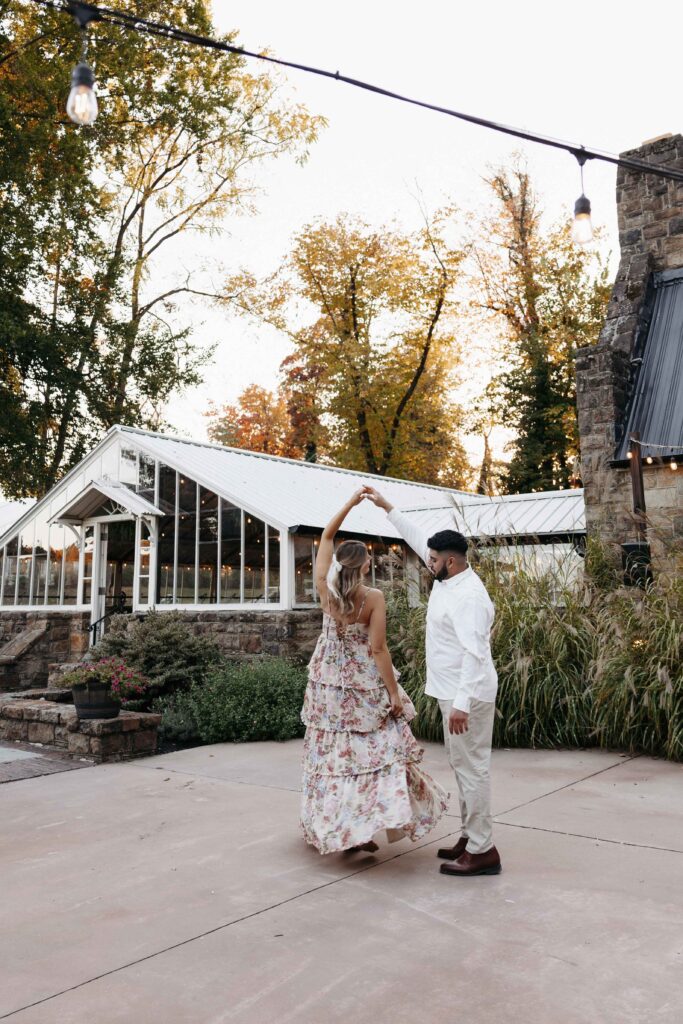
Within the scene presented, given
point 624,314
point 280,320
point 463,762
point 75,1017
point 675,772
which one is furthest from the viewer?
point 280,320

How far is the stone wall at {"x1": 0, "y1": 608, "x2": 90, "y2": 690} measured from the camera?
14.6 meters

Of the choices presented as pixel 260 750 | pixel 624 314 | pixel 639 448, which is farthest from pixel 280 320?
pixel 260 750

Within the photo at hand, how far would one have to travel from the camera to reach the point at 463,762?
4.24 metres

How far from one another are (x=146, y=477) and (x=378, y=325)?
15147 mm

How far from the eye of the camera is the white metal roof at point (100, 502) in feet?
45.7

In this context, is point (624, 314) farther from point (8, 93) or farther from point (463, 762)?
point (8, 93)

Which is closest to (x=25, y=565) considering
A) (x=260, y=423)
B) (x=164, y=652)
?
(x=164, y=652)

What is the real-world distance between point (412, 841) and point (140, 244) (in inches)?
948

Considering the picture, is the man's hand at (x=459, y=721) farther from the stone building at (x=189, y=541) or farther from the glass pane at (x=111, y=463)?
the glass pane at (x=111, y=463)

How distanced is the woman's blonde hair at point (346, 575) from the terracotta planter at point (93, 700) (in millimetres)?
4284

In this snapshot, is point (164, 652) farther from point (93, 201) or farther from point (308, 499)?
point (93, 201)

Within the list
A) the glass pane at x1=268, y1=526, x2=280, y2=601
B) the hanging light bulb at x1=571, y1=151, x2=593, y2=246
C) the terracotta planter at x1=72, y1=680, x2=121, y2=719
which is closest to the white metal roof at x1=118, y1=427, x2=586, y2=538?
the glass pane at x1=268, y1=526, x2=280, y2=601

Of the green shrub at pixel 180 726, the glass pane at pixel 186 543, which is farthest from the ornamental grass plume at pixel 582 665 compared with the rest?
the glass pane at pixel 186 543

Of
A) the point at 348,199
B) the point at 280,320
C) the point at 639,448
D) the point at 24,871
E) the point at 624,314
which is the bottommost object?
the point at 24,871
